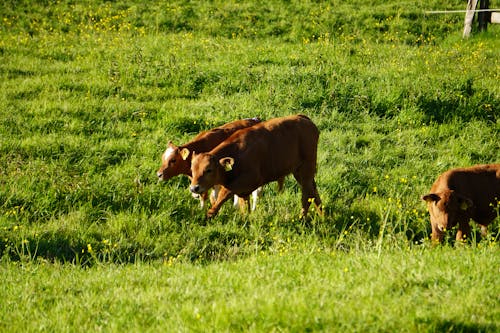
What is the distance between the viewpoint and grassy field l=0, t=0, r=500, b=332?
6.14m

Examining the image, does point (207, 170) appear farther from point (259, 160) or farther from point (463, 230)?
point (463, 230)

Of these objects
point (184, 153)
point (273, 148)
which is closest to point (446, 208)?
point (273, 148)

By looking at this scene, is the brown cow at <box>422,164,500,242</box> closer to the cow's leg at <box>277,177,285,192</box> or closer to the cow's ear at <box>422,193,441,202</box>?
the cow's ear at <box>422,193,441,202</box>

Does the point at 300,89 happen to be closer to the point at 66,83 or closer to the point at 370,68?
the point at 370,68

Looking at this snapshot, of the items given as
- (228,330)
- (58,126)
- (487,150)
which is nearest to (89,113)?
(58,126)

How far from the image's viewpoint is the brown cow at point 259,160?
9.63 meters

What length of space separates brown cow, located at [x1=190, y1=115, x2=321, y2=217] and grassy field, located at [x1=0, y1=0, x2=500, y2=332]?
45cm

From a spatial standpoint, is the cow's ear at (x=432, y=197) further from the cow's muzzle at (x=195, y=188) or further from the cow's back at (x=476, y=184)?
the cow's muzzle at (x=195, y=188)

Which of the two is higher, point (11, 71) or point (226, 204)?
point (11, 71)

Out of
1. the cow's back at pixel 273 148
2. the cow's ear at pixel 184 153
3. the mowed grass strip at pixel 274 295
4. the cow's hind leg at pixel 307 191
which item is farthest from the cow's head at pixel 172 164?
the mowed grass strip at pixel 274 295

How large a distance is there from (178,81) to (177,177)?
4.32m

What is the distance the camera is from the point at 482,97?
14125 millimetres

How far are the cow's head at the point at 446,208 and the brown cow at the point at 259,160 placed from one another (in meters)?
1.61

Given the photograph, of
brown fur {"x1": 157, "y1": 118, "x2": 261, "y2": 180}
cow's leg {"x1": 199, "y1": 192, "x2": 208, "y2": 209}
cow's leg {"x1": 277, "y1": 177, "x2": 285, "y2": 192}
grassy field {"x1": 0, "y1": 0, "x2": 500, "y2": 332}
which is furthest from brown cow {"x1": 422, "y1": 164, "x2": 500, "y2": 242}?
brown fur {"x1": 157, "y1": 118, "x2": 261, "y2": 180}
